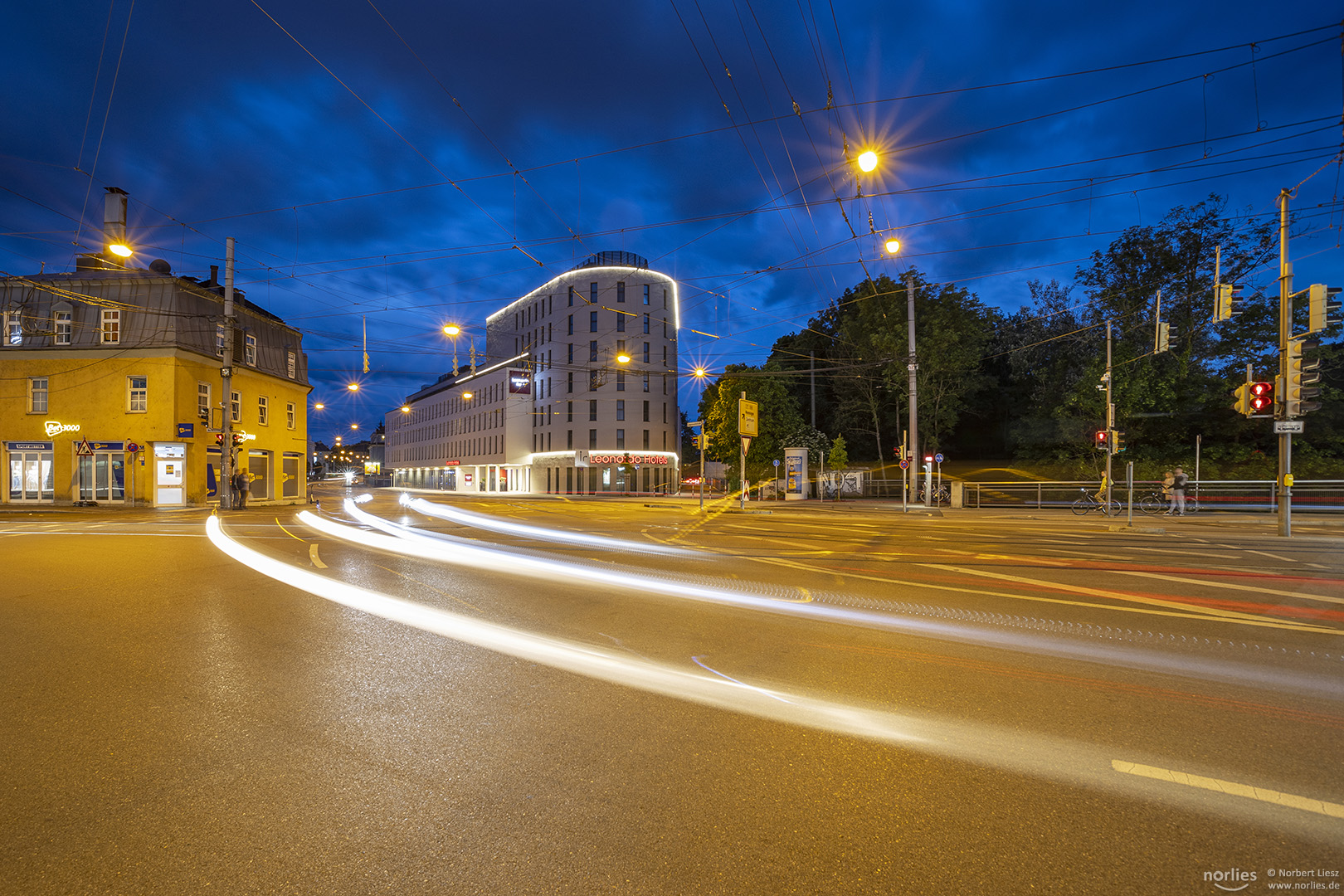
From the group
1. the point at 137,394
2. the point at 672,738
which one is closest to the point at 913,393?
the point at 672,738

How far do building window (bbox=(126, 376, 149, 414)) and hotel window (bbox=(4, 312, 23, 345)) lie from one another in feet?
20.3

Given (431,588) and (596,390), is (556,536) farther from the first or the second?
(596,390)

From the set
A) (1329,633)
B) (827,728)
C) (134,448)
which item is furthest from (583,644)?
(134,448)

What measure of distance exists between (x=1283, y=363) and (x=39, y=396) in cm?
4983

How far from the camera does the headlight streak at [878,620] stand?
4902mm

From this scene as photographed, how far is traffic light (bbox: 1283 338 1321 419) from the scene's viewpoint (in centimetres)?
1652

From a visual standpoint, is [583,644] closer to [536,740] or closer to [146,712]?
[536,740]

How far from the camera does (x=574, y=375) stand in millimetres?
60500

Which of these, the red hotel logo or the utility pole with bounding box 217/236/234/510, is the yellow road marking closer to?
the utility pole with bounding box 217/236/234/510

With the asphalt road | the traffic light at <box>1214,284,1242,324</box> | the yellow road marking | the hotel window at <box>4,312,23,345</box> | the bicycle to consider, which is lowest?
the bicycle

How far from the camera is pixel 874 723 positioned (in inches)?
159

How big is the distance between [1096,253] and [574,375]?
4251 cm

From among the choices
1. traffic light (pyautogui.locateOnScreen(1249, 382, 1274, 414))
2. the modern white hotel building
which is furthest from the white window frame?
traffic light (pyautogui.locateOnScreen(1249, 382, 1274, 414))

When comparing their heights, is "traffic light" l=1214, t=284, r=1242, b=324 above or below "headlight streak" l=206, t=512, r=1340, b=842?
above
